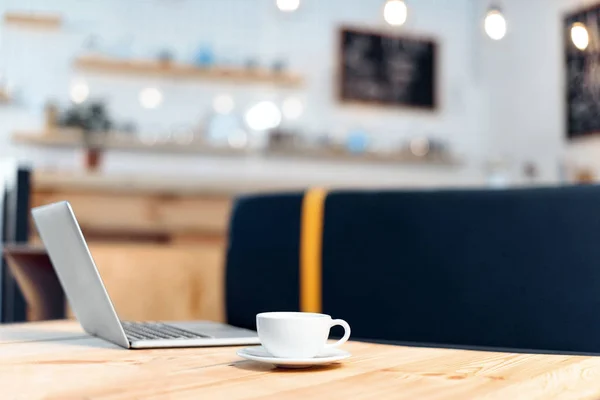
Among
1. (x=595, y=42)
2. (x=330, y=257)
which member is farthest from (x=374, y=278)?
(x=595, y=42)

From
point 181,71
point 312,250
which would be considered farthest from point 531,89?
point 312,250

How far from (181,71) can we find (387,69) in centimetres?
168

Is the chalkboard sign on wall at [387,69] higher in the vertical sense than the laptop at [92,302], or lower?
higher

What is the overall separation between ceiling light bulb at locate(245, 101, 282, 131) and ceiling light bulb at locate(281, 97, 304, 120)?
0.18ft

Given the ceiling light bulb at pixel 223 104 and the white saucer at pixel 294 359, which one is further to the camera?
the ceiling light bulb at pixel 223 104

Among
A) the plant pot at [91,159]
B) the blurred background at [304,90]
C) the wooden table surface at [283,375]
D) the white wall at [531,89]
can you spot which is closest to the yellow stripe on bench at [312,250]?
the wooden table surface at [283,375]

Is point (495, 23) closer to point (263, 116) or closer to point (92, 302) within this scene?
point (263, 116)

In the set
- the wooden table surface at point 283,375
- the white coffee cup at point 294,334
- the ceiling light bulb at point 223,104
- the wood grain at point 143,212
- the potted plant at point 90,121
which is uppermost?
the ceiling light bulb at point 223,104

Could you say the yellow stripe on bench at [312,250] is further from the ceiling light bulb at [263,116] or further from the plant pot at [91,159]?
the ceiling light bulb at [263,116]

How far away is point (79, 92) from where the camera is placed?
17.4 feet

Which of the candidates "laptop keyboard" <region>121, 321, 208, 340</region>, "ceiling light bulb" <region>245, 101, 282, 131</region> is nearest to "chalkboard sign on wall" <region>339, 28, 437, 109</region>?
"ceiling light bulb" <region>245, 101, 282, 131</region>

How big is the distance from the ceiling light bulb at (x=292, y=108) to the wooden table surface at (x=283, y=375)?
4.86m

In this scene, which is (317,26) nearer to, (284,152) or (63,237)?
(284,152)

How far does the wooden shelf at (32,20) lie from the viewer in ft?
16.8
